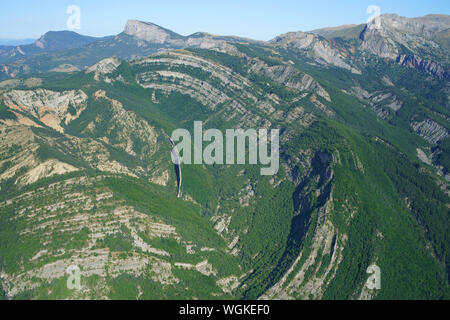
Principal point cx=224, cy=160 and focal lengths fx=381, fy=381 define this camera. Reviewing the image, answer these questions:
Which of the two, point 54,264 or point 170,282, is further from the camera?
point 170,282

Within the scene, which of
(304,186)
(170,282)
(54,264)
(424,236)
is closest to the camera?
(54,264)

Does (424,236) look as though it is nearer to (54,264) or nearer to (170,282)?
(170,282)

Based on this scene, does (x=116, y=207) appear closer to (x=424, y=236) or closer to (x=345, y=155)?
(x=345, y=155)
